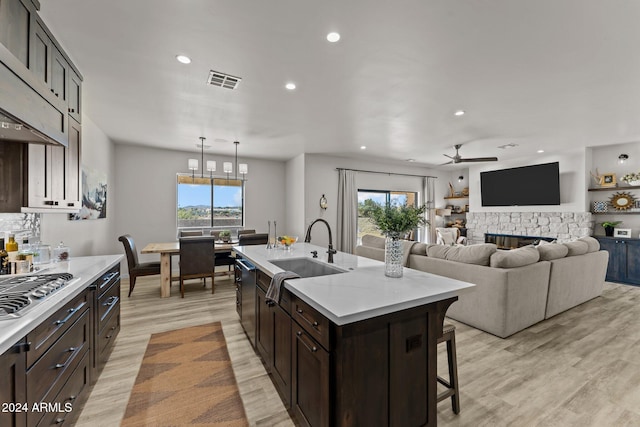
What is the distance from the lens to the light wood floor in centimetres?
182

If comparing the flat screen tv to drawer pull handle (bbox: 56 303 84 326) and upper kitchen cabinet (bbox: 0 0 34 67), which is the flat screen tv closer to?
drawer pull handle (bbox: 56 303 84 326)

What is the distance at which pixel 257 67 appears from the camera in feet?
8.30

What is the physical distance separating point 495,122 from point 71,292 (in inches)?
202

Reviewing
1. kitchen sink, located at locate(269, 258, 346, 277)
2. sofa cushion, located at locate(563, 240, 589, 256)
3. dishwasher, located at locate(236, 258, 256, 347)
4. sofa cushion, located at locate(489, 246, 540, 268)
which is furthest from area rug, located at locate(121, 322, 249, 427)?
sofa cushion, located at locate(563, 240, 589, 256)

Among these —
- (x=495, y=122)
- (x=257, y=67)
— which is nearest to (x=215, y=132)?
(x=257, y=67)

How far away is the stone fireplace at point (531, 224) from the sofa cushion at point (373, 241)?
4.19 metres

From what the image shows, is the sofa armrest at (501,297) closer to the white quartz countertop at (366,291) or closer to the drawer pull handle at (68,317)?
the white quartz countertop at (366,291)

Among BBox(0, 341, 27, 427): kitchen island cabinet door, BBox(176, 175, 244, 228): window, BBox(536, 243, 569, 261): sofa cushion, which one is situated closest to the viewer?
BBox(0, 341, 27, 427): kitchen island cabinet door

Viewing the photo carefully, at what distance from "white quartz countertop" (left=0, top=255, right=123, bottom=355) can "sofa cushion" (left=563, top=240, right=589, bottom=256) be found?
17.2 ft

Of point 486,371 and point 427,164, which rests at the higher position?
point 427,164

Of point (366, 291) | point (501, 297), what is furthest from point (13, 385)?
point (501, 297)

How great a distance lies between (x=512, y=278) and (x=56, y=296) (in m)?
3.73

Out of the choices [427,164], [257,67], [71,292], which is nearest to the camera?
[71,292]

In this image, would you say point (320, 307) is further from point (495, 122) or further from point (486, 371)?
point (495, 122)
